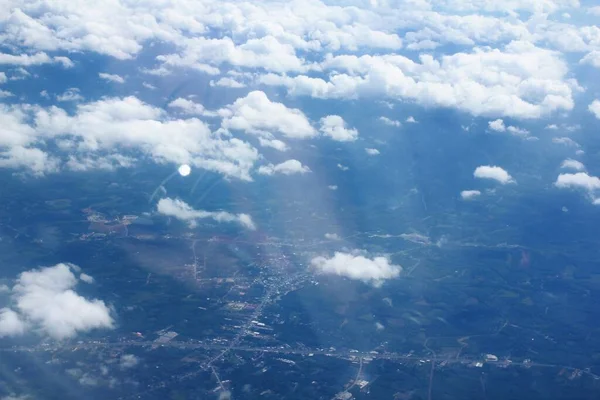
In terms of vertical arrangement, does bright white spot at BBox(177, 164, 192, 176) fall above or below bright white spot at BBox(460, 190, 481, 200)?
above

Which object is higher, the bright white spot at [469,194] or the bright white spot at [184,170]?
the bright white spot at [184,170]

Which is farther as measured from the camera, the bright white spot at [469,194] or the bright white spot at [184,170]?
the bright white spot at [184,170]

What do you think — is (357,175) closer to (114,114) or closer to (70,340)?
(114,114)

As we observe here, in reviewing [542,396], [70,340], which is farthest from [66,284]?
[542,396]

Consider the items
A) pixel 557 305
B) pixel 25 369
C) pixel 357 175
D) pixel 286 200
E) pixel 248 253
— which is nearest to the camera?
pixel 25 369

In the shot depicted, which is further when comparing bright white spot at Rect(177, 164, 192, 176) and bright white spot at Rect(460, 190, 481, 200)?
bright white spot at Rect(177, 164, 192, 176)

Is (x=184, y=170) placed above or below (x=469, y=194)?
above

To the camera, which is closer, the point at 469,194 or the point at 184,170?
the point at 469,194

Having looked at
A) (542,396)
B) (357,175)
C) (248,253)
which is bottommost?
(542,396)
